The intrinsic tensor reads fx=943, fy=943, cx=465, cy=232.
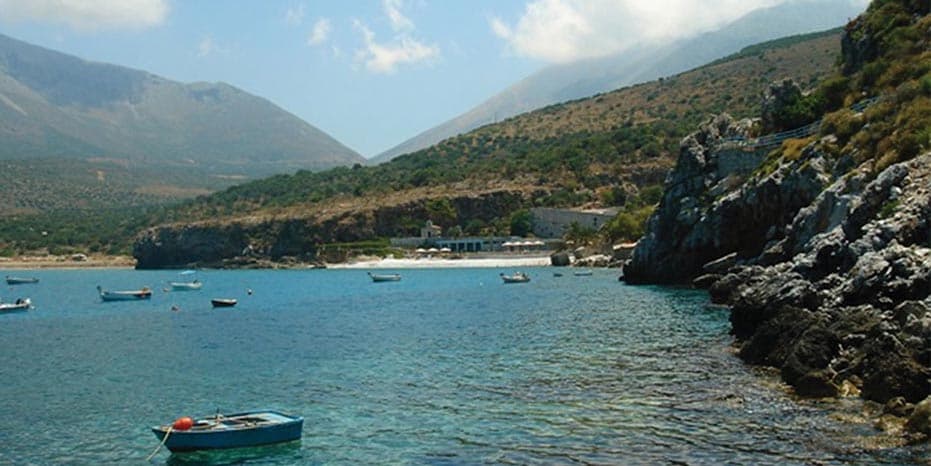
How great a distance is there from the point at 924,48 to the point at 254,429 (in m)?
51.0

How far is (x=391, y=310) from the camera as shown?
65.6 m

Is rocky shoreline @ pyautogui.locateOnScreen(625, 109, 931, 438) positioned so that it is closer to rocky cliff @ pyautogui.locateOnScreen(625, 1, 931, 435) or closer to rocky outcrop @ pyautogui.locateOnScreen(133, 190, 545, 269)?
rocky cliff @ pyautogui.locateOnScreen(625, 1, 931, 435)

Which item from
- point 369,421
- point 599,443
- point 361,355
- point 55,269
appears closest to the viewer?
point 599,443

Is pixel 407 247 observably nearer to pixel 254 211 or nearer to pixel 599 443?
pixel 254 211

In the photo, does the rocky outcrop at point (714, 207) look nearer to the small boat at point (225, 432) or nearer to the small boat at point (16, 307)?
the small boat at point (225, 432)

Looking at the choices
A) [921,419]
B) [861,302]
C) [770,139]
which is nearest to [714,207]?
[770,139]

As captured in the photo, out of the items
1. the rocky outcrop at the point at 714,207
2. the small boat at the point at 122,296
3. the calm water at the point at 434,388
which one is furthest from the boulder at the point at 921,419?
the small boat at the point at 122,296

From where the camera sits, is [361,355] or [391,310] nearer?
[361,355]

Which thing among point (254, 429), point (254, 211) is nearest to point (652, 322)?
point (254, 429)

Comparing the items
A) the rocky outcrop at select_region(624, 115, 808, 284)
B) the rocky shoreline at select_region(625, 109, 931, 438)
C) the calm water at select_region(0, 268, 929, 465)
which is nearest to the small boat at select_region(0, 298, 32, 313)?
the calm water at select_region(0, 268, 929, 465)

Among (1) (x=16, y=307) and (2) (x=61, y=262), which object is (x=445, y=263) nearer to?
(1) (x=16, y=307)

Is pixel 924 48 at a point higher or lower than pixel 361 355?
higher

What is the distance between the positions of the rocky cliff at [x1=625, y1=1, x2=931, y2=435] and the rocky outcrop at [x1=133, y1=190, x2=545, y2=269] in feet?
274

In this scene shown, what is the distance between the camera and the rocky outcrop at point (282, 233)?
159 meters
